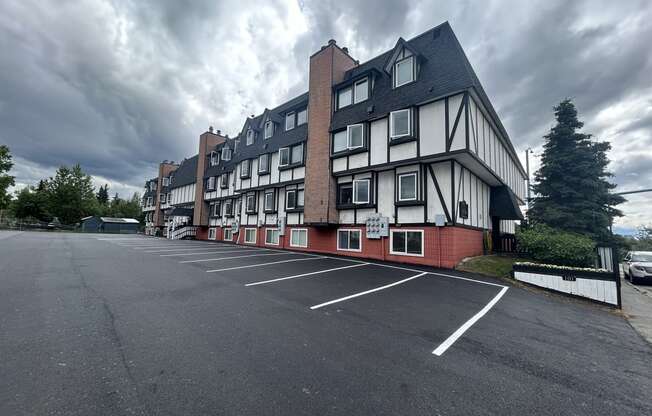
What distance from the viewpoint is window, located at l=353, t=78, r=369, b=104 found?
16266 mm

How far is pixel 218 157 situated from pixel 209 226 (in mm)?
8351

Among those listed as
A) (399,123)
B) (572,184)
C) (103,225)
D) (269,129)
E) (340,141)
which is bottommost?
(103,225)

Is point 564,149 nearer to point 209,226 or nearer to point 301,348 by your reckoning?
point 301,348

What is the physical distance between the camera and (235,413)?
2490 millimetres

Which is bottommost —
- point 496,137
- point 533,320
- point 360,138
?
point 533,320

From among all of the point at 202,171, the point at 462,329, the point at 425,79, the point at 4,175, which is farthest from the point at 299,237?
the point at 4,175

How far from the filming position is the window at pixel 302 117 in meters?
20.4

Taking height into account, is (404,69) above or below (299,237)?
above

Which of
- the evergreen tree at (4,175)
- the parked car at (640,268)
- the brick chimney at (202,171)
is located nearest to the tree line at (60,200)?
the evergreen tree at (4,175)

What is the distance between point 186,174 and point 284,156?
23.6 meters

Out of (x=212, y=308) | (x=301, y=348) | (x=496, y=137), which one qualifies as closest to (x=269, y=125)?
(x=496, y=137)

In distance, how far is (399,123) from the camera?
1400cm

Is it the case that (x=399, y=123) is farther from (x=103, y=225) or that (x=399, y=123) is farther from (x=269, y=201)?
(x=103, y=225)

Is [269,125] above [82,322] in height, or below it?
above
